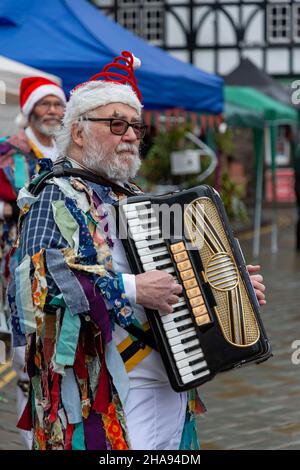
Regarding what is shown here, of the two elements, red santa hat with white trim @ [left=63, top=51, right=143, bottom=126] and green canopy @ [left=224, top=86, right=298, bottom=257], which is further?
green canopy @ [left=224, top=86, right=298, bottom=257]

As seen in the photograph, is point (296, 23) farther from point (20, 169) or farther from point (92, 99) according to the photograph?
point (92, 99)

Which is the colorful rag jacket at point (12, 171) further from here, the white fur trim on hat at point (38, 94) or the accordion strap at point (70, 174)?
the accordion strap at point (70, 174)

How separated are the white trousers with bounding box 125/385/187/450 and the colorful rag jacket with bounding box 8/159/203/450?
0.14ft

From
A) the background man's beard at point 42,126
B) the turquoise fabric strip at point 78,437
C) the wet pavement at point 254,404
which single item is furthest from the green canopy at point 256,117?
the turquoise fabric strip at point 78,437

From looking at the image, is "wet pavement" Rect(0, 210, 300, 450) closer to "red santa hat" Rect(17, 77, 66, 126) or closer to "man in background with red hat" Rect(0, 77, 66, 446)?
"man in background with red hat" Rect(0, 77, 66, 446)

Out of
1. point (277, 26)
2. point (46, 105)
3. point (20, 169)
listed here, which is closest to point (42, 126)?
point (46, 105)

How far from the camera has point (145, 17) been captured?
2814 cm

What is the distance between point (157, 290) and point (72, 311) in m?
0.24

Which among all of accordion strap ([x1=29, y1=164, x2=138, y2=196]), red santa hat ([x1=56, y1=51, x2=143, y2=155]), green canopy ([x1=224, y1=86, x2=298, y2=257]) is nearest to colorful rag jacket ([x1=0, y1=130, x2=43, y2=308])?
red santa hat ([x1=56, y1=51, x2=143, y2=155])

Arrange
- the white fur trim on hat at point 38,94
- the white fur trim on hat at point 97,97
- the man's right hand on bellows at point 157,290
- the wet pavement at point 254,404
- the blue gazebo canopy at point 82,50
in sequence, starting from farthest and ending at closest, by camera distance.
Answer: the blue gazebo canopy at point 82,50
the white fur trim on hat at point 38,94
the wet pavement at point 254,404
the white fur trim on hat at point 97,97
the man's right hand on bellows at point 157,290

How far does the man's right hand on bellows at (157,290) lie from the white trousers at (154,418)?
1.04 feet

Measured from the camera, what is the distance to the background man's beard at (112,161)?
115 inches

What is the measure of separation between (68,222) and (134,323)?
0.35m

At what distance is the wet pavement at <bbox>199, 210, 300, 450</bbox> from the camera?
16.4 feet
